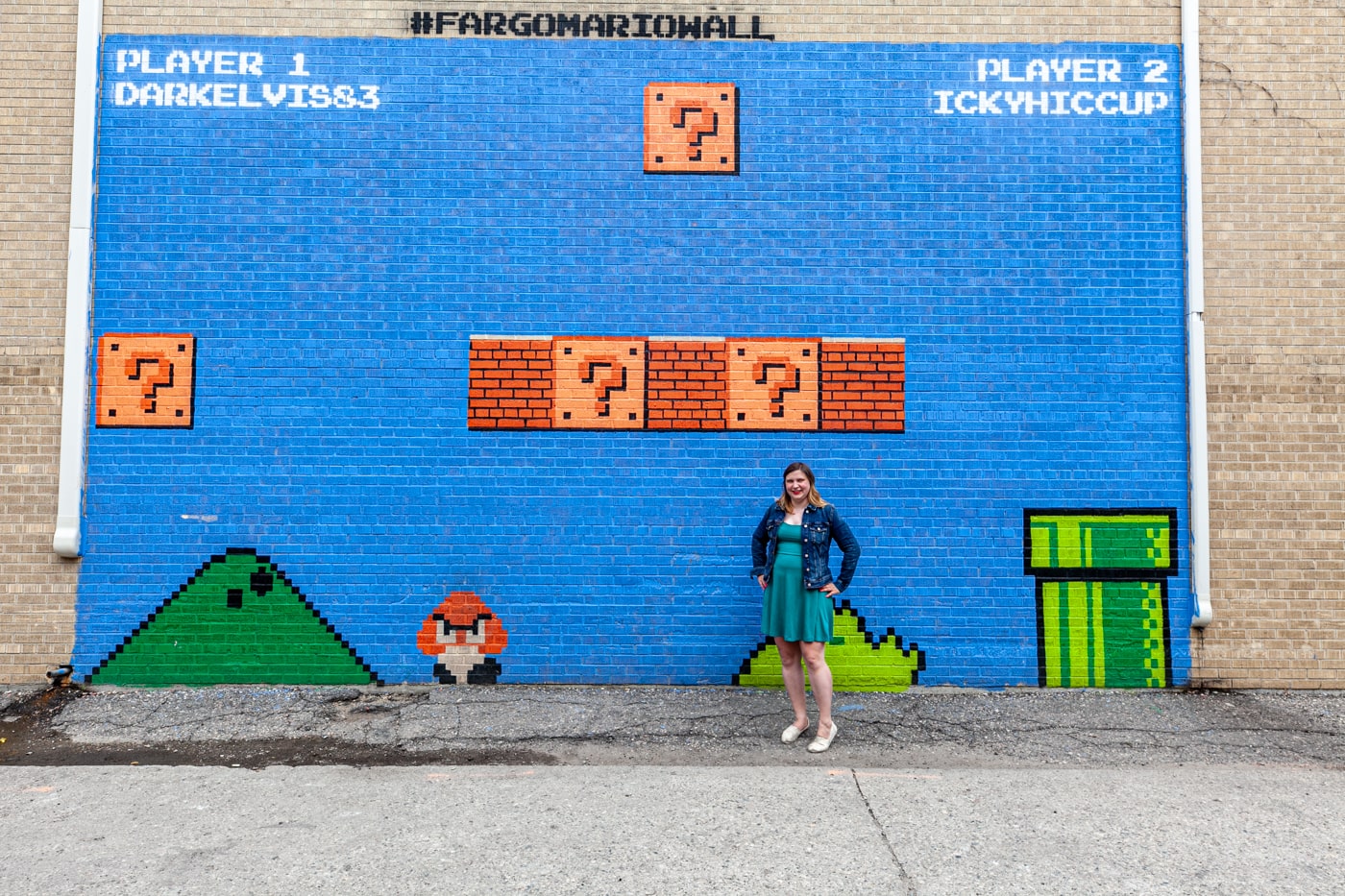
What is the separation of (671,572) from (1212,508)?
3.69 m

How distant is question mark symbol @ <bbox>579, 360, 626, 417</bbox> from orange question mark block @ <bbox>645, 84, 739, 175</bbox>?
1.42 m

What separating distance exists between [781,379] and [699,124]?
1873mm

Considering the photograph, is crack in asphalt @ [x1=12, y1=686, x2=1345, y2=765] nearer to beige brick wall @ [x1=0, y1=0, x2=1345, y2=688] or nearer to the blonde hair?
beige brick wall @ [x1=0, y1=0, x2=1345, y2=688]

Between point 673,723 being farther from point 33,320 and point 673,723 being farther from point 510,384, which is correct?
point 33,320

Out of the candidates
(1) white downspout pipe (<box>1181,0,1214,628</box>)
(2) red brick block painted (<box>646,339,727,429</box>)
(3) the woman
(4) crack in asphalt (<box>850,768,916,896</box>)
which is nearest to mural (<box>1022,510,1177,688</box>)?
(1) white downspout pipe (<box>1181,0,1214,628</box>)

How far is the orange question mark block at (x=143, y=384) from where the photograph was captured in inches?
221

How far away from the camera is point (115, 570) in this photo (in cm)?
555

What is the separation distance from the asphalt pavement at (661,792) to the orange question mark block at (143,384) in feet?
5.99

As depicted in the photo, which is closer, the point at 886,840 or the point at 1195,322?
the point at 886,840

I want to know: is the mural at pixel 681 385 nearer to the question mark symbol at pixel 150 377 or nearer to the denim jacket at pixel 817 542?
the denim jacket at pixel 817 542

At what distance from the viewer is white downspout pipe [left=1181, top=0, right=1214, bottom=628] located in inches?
221

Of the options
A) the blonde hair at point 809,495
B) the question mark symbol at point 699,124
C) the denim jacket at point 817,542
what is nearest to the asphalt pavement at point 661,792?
the denim jacket at point 817,542

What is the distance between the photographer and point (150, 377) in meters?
5.62

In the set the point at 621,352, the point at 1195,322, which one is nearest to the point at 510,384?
the point at 621,352
